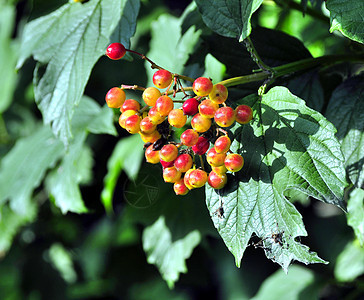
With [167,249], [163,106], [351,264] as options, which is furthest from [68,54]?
[351,264]

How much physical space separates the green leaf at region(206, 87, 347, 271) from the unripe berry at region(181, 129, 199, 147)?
78 mm

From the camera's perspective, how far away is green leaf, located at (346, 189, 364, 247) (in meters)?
0.87

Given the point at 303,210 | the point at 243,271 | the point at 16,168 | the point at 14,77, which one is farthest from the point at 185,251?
the point at 14,77

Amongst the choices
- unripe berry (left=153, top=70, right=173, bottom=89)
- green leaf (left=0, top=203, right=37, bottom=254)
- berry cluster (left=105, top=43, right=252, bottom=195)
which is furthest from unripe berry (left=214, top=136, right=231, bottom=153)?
green leaf (left=0, top=203, right=37, bottom=254)

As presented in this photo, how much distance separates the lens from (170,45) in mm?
1203

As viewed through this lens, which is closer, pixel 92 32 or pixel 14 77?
pixel 92 32

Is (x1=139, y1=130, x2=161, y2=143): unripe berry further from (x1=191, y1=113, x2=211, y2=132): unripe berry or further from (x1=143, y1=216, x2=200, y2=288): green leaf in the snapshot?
(x1=143, y1=216, x2=200, y2=288): green leaf

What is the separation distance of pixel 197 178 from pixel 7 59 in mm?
1404

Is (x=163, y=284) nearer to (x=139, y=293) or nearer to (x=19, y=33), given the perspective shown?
(x=139, y=293)

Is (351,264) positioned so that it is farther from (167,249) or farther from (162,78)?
(162,78)

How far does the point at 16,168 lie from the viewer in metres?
1.36

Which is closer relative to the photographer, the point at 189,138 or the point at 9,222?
the point at 189,138

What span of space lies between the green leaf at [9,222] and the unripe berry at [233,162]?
1293 mm

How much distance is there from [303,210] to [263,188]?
1.11 meters
